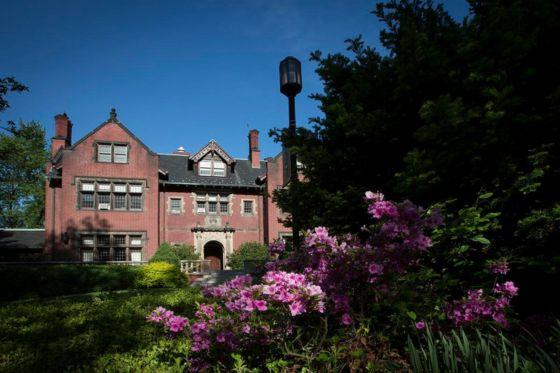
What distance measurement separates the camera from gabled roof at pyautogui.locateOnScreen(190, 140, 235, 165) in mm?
26766

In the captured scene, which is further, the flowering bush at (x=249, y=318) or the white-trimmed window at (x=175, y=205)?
the white-trimmed window at (x=175, y=205)

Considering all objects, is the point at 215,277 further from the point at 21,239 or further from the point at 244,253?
the point at 21,239

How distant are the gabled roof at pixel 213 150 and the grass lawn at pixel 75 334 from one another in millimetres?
17003

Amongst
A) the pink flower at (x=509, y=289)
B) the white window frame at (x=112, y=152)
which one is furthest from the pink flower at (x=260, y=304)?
the white window frame at (x=112, y=152)

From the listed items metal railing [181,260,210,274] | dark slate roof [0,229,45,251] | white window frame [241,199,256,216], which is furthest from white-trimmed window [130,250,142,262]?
dark slate roof [0,229,45,251]

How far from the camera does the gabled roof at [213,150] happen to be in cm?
2677

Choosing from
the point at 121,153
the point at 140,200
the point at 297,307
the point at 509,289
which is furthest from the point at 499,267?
the point at 121,153

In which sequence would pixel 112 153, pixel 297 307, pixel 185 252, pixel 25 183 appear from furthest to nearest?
pixel 25 183 → pixel 112 153 → pixel 185 252 → pixel 297 307

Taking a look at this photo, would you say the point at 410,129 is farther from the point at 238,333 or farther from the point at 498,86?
the point at 238,333

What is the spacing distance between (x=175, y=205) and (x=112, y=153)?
547 cm

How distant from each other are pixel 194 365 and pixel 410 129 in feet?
16.0

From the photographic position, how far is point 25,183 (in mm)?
44094

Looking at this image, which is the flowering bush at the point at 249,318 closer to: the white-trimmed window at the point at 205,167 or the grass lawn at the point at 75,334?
the grass lawn at the point at 75,334

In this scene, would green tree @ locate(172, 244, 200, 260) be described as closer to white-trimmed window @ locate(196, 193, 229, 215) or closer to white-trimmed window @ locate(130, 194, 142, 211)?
white-trimmed window @ locate(196, 193, 229, 215)
